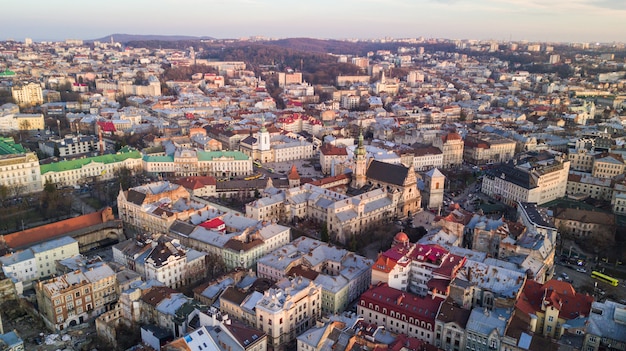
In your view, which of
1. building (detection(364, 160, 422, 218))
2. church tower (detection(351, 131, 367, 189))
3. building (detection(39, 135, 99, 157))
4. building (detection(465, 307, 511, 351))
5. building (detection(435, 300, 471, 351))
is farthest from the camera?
building (detection(39, 135, 99, 157))

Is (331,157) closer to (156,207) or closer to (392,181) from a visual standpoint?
(392,181)

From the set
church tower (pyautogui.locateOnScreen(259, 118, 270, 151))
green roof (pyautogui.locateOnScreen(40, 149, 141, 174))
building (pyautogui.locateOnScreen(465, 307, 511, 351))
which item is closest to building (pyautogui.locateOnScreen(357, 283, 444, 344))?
building (pyautogui.locateOnScreen(465, 307, 511, 351))

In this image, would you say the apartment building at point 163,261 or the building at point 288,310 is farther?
the apartment building at point 163,261

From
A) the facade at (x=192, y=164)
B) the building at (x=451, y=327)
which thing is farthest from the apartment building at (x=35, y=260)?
the building at (x=451, y=327)

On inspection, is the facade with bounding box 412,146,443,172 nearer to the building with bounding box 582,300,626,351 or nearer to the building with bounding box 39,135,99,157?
the building with bounding box 582,300,626,351

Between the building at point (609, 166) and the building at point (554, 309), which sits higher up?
the building at point (609, 166)

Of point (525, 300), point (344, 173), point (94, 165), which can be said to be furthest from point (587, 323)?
point (94, 165)

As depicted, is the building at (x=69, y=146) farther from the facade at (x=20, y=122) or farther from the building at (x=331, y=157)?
the building at (x=331, y=157)
